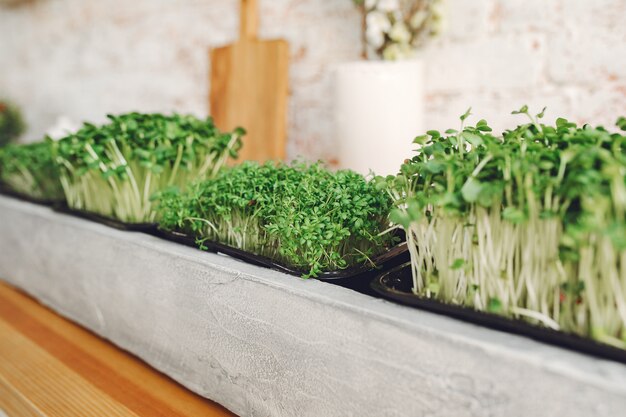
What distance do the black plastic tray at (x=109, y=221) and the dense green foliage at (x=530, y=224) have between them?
633 mm

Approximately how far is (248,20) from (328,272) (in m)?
1.46

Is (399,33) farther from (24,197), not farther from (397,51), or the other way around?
(24,197)

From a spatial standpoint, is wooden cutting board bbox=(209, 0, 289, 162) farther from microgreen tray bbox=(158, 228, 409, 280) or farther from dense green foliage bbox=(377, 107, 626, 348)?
dense green foliage bbox=(377, 107, 626, 348)

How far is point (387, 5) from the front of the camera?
1.41 m

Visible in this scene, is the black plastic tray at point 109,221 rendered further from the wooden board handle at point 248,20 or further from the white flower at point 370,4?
the wooden board handle at point 248,20

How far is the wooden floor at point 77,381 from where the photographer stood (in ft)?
3.00

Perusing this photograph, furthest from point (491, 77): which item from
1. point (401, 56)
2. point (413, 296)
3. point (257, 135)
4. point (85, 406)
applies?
point (85, 406)

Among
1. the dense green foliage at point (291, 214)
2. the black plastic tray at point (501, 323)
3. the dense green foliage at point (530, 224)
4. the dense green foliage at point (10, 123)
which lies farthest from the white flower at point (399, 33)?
the dense green foliage at point (10, 123)

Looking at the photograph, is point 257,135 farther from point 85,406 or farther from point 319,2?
point 85,406

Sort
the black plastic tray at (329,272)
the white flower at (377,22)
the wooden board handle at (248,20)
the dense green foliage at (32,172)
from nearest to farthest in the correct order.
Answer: the black plastic tray at (329,272) < the white flower at (377,22) < the dense green foliage at (32,172) < the wooden board handle at (248,20)

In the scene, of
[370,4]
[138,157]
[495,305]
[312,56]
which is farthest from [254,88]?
[495,305]

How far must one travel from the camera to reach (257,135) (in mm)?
1938

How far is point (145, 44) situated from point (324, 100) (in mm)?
1214

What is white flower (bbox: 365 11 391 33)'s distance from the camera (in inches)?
56.4
